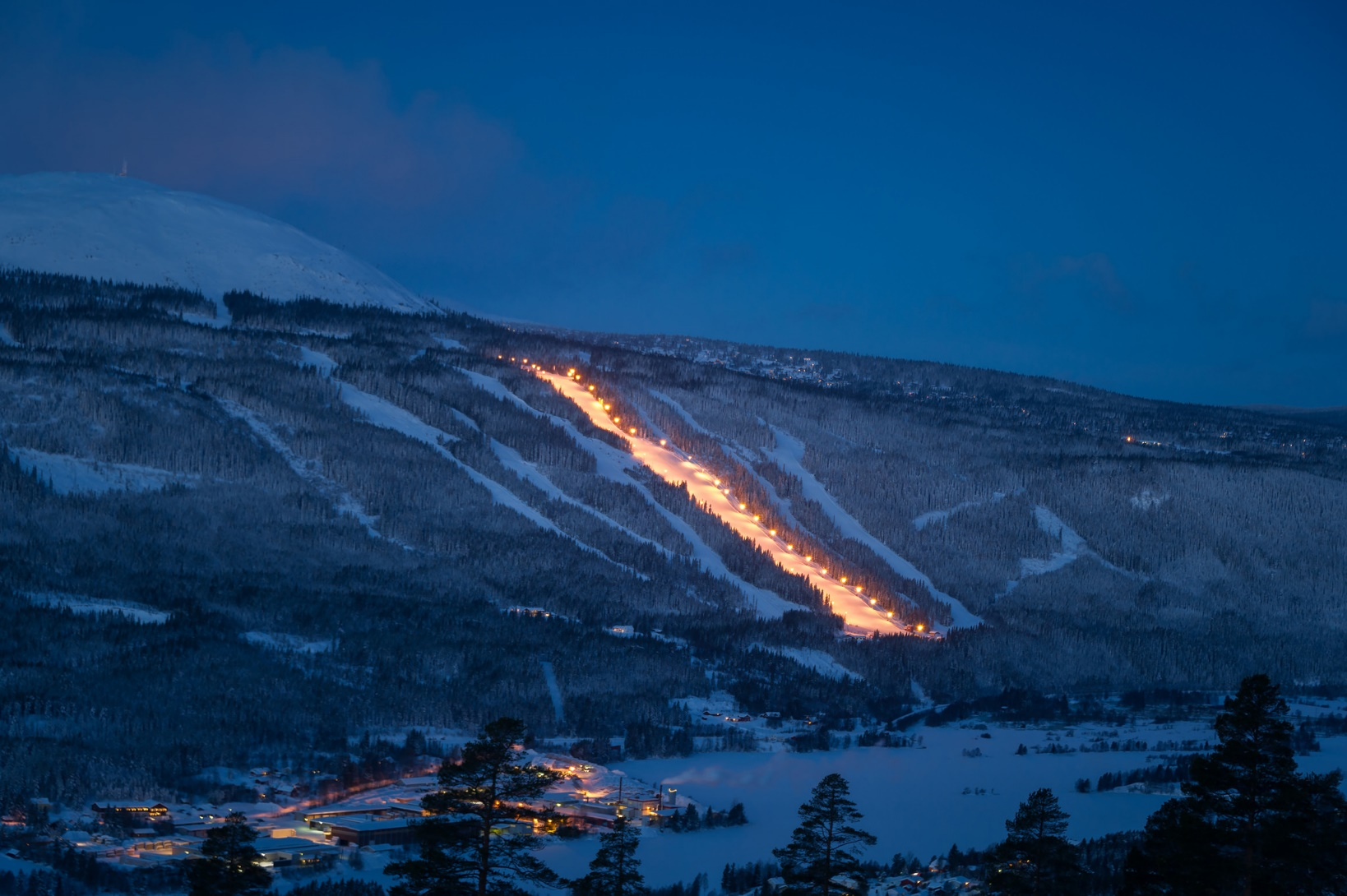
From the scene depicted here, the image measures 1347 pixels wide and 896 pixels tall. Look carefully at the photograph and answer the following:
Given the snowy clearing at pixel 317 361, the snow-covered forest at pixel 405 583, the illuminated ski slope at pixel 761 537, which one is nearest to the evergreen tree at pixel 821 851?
the snow-covered forest at pixel 405 583

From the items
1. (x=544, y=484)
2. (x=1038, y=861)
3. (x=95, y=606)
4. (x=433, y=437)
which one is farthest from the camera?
(x=433, y=437)

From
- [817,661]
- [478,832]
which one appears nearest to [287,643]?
[817,661]

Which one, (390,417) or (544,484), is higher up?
(390,417)

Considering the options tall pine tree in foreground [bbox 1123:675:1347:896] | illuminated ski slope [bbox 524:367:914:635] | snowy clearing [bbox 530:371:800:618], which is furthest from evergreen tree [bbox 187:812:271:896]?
illuminated ski slope [bbox 524:367:914:635]

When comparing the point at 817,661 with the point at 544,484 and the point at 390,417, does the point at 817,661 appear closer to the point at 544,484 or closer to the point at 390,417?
the point at 544,484

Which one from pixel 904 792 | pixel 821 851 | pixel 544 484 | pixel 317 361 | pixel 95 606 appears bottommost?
pixel 904 792

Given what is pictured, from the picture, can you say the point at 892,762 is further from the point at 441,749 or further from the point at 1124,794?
the point at 441,749
